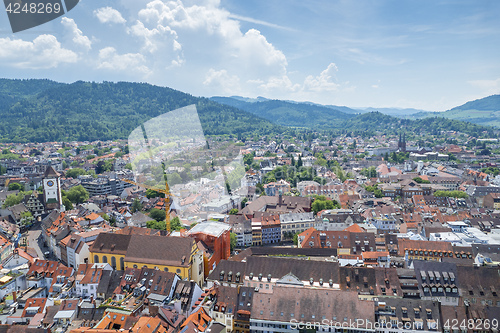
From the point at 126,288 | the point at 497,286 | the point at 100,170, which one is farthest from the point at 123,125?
the point at 497,286

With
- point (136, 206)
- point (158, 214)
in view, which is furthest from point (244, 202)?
point (136, 206)

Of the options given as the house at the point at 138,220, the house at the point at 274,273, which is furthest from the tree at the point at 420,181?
the house at the point at 274,273

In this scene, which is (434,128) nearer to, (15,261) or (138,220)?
(138,220)

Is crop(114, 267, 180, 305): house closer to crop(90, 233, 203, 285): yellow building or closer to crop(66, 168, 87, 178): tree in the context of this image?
crop(90, 233, 203, 285): yellow building

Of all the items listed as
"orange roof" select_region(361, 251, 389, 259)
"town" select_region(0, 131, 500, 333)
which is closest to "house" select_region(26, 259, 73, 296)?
"town" select_region(0, 131, 500, 333)

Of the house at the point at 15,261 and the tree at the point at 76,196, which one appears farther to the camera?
the tree at the point at 76,196

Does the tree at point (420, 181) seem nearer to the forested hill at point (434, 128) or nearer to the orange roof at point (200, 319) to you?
the orange roof at point (200, 319)
